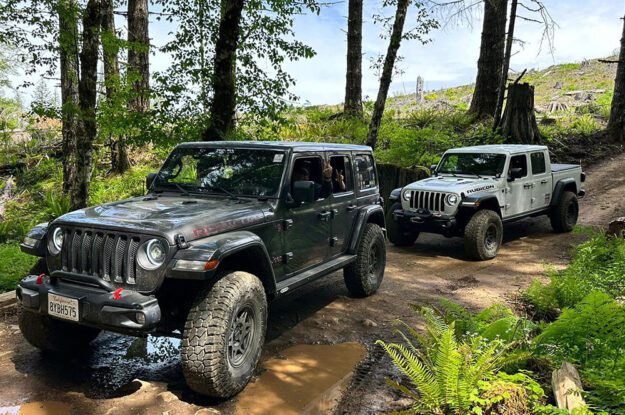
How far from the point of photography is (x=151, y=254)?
12.2 feet

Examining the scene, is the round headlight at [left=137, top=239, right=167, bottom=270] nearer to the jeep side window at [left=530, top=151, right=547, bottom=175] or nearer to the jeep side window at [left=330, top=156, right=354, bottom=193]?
the jeep side window at [left=330, top=156, right=354, bottom=193]

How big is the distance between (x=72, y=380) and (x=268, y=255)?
1.90 meters

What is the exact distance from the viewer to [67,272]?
12.8 feet

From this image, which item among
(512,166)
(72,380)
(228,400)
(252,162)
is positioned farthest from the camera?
(512,166)

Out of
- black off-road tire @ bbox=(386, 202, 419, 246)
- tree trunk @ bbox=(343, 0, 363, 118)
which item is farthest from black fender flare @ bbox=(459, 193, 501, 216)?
tree trunk @ bbox=(343, 0, 363, 118)

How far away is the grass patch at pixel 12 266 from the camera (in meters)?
6.50

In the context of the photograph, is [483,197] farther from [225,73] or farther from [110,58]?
[110,58]

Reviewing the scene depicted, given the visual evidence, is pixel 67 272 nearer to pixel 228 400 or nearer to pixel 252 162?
pixel 228 400

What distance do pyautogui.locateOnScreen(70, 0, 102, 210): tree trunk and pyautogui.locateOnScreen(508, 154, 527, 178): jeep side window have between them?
7282mm

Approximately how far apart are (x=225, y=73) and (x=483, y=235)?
5.08 meters

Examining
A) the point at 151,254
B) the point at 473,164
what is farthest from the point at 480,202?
the point at 151,254

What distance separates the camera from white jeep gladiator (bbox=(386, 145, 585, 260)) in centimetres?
850

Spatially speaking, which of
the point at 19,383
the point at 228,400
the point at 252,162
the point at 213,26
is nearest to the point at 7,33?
the point at 213,26

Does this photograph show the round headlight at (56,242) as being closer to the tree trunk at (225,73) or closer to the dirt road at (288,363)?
the dirt road at (288,363)
